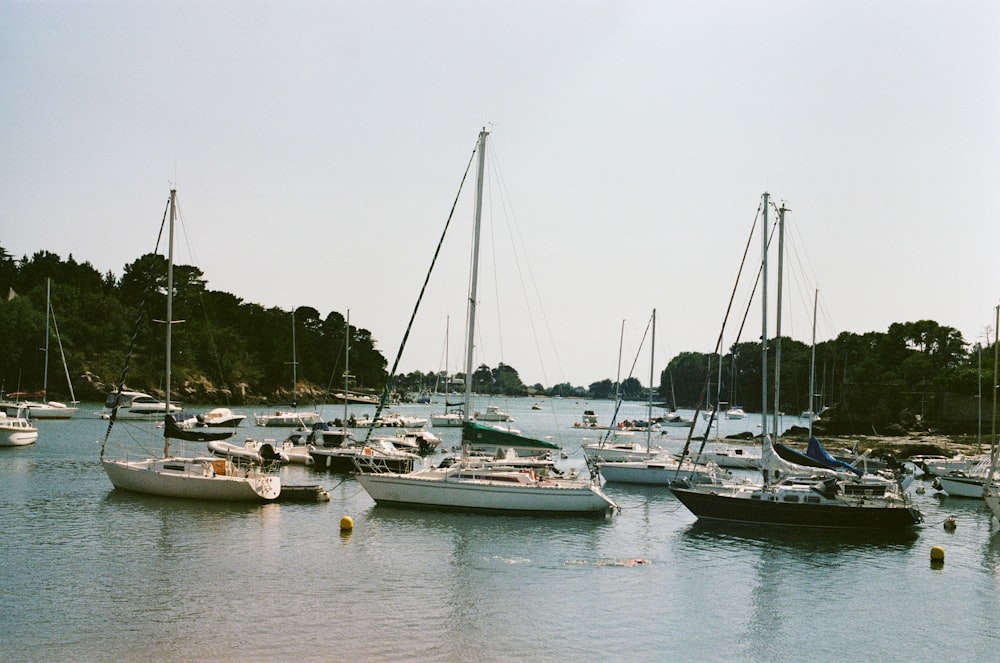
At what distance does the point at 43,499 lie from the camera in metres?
40.6

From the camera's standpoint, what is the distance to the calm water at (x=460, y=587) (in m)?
21.2

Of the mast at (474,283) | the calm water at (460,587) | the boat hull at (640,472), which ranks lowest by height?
the calm water at (460,587)

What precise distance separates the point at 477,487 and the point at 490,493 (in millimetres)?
583

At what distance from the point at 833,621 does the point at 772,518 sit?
12938mm

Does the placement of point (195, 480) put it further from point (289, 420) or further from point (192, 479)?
point (289, 420)

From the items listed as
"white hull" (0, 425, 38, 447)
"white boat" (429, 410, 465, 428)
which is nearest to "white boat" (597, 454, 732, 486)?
"white hull" (0, 425, 38, 447)

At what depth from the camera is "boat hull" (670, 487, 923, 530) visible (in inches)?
1442

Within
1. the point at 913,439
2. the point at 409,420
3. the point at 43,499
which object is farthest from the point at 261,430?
the point at 913,439

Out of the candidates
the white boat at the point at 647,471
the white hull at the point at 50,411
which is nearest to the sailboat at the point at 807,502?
the white boat at the point at 647,471

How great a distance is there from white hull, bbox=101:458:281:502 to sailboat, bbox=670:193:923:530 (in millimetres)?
17558

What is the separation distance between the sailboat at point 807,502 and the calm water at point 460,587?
0.78 m

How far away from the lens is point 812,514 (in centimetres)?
3672

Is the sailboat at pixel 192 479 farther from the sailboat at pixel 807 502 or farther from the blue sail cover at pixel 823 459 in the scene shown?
the blue sail cover at pixel 823 459

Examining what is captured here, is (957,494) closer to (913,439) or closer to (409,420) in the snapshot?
(913,439)
